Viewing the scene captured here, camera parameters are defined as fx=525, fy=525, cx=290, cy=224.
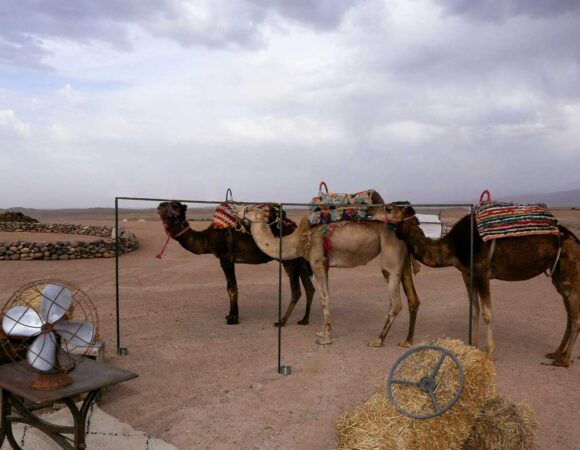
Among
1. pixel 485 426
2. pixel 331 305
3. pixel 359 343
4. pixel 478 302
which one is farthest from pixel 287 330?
pixel 485 426

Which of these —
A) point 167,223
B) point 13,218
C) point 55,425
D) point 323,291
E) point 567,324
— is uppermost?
point 167,223

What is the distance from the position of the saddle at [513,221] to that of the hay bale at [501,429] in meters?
3.07

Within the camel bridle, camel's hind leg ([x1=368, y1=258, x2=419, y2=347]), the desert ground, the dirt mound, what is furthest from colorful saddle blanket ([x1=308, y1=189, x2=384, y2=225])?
the dirt mound

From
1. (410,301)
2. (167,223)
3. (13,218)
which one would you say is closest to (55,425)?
(167,223)

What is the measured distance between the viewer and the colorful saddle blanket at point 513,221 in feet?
24.8

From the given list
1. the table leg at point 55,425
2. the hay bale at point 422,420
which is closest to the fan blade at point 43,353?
the table leg at point 55,425

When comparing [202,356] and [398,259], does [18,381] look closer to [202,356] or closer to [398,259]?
[202,356]

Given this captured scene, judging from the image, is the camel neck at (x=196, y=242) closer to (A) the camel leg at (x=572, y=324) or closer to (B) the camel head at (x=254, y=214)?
(B) the camel head at (x=254, y=214)

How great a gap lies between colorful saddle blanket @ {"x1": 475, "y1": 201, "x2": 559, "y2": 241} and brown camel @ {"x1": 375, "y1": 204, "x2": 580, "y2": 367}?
0.15m

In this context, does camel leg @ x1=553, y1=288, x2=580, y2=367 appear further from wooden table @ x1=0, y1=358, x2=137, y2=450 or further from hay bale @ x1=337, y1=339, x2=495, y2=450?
wooden table @ x1=0, y1=358, x2=137, y2=450

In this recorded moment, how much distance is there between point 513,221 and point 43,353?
631cm

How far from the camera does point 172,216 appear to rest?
32.7 feet

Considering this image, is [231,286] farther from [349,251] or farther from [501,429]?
[501,429]

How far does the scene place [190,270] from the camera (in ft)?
59.4
